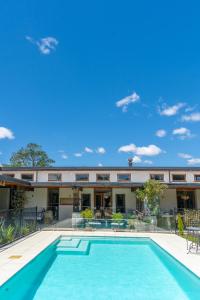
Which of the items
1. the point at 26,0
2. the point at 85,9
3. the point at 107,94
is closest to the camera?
the point at 26,0

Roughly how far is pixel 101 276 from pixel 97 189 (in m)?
13.8

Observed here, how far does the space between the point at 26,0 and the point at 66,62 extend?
512cm

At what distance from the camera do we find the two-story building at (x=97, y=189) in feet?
63.5

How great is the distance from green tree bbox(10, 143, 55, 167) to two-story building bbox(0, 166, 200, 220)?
27921mm

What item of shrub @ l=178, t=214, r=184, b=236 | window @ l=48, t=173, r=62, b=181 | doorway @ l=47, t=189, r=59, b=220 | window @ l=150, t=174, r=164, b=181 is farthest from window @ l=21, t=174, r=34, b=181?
shrub @ l=178, t=214, r=184, b=236

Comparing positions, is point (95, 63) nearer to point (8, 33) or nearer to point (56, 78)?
point (56, 78)

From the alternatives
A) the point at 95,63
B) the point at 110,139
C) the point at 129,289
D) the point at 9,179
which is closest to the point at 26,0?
the point at 95,63

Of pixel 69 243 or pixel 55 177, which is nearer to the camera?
pixel 69 243

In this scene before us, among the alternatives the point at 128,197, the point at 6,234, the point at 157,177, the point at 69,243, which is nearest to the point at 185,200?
the point at 157,177

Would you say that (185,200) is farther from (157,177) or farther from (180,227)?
(180,227)

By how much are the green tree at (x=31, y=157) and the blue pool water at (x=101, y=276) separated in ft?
135

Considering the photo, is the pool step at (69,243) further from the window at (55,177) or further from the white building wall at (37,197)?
the window at (55,177)

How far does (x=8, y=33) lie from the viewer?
1255 cm

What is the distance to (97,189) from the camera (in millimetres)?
21000
